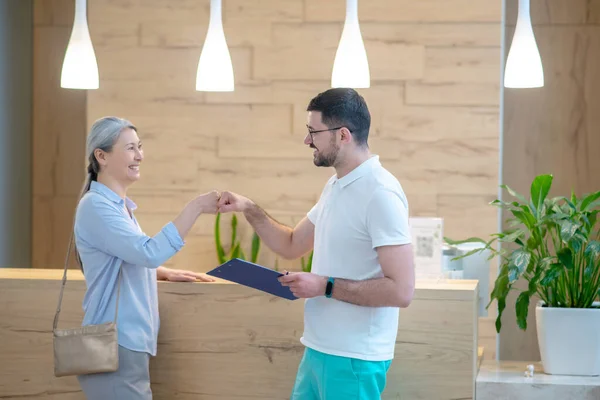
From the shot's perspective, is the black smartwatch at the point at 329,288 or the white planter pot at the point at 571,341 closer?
the black smartwatch at the point at 329,288

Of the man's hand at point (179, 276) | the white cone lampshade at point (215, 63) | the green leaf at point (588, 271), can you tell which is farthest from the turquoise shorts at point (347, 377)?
the white cone lampshade at point (215, 63)

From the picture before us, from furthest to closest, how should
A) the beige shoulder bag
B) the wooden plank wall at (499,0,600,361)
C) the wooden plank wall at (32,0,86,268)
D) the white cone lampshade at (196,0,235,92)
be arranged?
the wooden plank wall at (32,0,86,268) < the wooden plank wall at (499,0,600,361) < the white cone lampshade at (196,0,235,92) < the beige shoulder bag

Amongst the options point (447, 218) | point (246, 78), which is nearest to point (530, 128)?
point (447, 218)

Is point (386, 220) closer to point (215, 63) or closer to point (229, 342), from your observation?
point (229, 342)

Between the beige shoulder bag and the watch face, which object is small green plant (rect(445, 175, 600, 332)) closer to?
the watch face

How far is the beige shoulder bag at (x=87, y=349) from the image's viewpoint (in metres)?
3.32

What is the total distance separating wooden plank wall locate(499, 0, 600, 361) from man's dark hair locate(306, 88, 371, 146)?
10.8 ft

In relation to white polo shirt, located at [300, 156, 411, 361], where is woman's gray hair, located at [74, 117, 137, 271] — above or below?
above

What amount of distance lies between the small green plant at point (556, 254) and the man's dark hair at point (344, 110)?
110 cm

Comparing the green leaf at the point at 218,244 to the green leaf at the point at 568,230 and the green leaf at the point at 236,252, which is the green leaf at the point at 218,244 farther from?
the green leaf at the point at 568,230

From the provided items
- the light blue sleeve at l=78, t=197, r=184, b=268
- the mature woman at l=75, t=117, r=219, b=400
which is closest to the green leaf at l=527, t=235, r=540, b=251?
the mature woman at l=75, t=117, r=219, b=400

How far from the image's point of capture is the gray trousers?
338 centimetres

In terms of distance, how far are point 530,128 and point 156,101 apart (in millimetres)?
2485

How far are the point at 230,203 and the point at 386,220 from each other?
0.79 m
